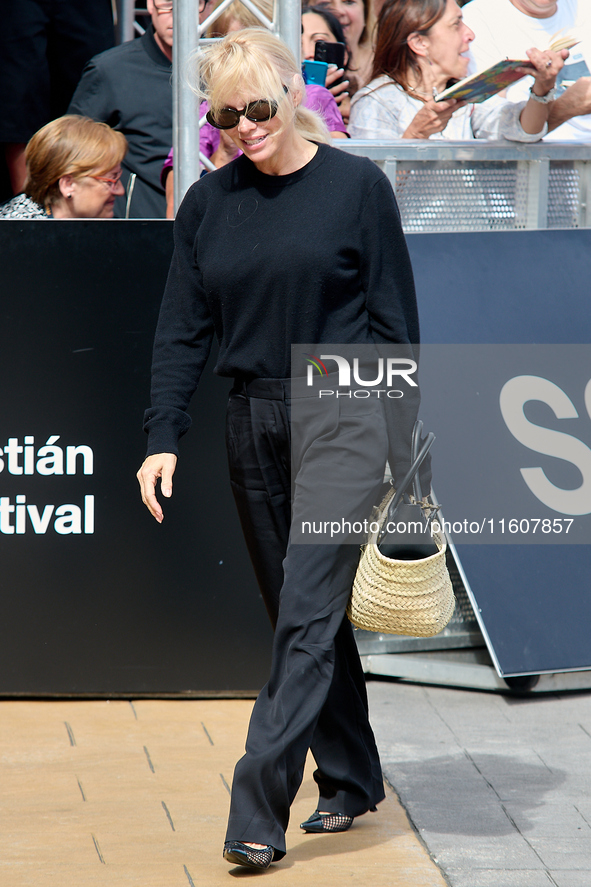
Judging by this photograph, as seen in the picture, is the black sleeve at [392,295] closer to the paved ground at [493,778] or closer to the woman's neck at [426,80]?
the paved ground at [493,778]

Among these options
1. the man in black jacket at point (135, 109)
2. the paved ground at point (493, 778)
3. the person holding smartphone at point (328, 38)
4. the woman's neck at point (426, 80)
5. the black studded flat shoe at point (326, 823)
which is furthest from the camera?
the man in black jacket at point (135, 109)

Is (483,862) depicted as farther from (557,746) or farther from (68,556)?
(68,556)

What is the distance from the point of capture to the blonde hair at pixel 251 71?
242cm

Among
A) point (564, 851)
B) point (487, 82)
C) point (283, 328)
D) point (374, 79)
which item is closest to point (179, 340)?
point (283, 328)

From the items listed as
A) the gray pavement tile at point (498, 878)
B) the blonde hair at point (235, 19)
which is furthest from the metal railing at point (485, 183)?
the gray pavement tile at point (498, 878)

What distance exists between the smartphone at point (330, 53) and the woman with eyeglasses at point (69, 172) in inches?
42.6

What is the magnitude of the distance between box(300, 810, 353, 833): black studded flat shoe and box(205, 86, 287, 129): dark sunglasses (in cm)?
169

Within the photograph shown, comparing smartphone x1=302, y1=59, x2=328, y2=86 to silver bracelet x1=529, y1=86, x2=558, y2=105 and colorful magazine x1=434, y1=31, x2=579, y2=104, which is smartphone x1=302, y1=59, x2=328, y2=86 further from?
silver bracelet x1=529, y1=86, x2=558, y2=105

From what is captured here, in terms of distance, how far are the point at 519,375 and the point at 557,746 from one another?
133cm

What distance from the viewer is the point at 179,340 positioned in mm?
2723

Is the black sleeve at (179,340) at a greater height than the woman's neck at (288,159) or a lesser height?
lesser

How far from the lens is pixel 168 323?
8.95 ft

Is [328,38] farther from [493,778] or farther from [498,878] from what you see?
[498,878]

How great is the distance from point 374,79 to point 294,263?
2.68 metres
